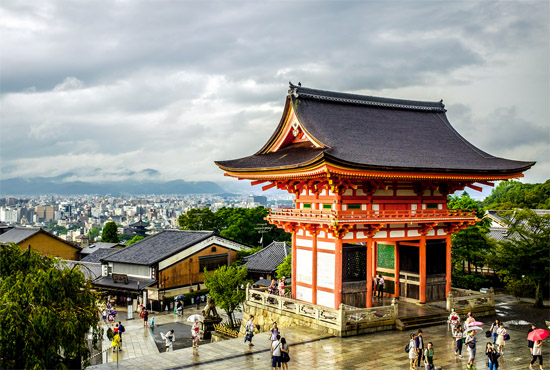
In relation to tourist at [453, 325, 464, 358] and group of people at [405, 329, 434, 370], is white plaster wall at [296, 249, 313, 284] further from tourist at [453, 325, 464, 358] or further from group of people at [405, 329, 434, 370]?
tourist at [453, 325, 464, 358]

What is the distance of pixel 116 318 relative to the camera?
4506cm

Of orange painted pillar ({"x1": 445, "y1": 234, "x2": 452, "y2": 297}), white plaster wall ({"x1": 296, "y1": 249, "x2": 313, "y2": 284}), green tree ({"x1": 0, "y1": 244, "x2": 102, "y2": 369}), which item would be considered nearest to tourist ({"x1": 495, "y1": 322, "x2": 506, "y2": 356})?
orange painted pillar ({"x1": 445, "y1": 234, "x2": 452, "y2": 297})

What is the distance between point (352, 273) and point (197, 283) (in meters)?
28.4

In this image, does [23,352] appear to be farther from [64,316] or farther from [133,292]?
[133,292]

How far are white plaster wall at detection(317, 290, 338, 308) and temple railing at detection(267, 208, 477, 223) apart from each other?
4215mm

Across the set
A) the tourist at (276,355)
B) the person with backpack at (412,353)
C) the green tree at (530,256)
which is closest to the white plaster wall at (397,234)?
the green tree at (530,256)

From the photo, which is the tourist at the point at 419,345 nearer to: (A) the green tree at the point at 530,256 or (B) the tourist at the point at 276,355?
(B) the tourist at the point at 276,355

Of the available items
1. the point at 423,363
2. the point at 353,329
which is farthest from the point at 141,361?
the point at 423,363

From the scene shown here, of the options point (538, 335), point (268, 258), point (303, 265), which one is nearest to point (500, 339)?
point (538, 335)

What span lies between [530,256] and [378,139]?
12306 millimetres

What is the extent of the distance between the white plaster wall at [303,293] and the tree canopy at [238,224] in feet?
165

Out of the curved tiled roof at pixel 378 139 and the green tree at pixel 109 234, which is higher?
the curved tiled roof at pixel 378 139

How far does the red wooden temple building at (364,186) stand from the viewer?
89.5 ft

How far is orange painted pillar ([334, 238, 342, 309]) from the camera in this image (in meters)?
27.1
